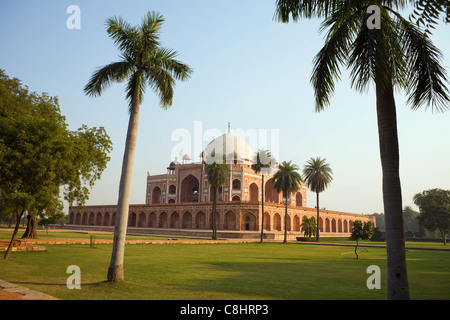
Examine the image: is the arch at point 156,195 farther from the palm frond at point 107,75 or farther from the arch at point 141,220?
the palm frond at point 107,75

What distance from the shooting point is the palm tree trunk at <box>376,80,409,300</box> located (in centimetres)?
651

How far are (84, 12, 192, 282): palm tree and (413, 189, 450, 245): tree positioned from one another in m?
56.1

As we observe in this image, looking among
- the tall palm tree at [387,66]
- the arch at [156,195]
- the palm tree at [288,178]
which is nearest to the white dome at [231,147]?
the arch at [156,195]

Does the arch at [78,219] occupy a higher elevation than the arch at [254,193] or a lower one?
lower

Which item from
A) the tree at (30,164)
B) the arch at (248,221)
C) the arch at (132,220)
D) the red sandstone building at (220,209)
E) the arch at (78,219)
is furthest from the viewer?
the arch at (78,219)

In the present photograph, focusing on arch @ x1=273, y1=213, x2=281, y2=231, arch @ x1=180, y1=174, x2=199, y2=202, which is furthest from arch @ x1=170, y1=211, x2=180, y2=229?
arch @ x1=273, y1=213, x2=281, y2=231

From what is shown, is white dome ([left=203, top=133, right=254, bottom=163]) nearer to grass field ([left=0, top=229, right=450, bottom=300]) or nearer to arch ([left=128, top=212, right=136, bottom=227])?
arch ([left=128, top=212, right=136, bottom=227])

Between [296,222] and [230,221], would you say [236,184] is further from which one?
[296,222]

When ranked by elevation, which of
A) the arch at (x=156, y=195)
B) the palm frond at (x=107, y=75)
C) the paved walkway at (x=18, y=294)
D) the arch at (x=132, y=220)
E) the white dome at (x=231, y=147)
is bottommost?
the paved walkway at (x=18, y=294)

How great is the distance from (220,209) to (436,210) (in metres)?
35.5

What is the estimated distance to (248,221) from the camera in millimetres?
53719

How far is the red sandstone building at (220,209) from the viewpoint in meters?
52.0
